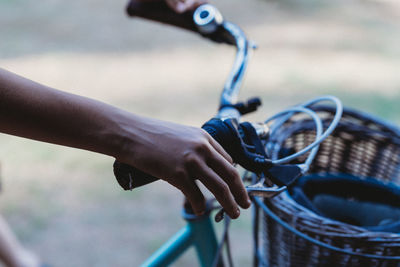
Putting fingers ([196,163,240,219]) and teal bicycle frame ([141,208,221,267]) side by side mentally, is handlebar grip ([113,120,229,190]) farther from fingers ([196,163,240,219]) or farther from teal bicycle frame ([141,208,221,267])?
teal bicycle frame ([141,208,221,267])

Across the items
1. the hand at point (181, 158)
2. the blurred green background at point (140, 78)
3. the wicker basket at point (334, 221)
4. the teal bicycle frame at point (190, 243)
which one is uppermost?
the hand at point (181, 158)

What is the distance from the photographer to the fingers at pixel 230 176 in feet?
1.60

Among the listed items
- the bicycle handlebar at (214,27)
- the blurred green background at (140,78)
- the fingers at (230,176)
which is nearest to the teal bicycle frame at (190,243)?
the bicycle handlebar at (214,27)

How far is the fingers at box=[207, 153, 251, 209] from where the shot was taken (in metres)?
0.49

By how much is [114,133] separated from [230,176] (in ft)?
0.46

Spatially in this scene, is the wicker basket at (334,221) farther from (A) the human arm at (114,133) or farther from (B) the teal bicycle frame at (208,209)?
(A) the human arm at (114,133)

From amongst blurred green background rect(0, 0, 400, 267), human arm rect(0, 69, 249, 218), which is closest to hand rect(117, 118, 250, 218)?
human arm rect(0, 69, 249, 218)

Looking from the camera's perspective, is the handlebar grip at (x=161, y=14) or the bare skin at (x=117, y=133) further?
the handlebar grip at (x=161, y=14)

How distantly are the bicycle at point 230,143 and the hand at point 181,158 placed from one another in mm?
27

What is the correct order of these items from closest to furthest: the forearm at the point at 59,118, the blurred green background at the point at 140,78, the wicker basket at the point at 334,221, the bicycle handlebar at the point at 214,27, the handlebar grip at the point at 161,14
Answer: the forearm at the point at 59,118 → the wicker basket at the point at 334,221 → the bicycle handlebar at the point at 214,27 → the handlebar grip at the point at 161,14 → the blurred green background at the point at 140,78

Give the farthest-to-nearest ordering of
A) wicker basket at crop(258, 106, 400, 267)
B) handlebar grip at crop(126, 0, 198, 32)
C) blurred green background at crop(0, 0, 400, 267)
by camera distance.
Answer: blurred green background at crop(0, 0, 400, 267) → handlebar grip at crop(126, 0, 198, 32) → wicker basket at crop(258, 106, 400, 267)

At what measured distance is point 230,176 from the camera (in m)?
0.50

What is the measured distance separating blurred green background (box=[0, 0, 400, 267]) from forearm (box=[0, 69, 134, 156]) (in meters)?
1.44

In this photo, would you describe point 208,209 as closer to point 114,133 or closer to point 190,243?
point 190,243
